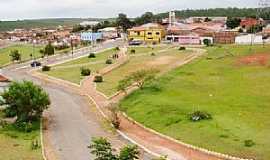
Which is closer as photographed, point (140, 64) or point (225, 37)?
point (140, 64)

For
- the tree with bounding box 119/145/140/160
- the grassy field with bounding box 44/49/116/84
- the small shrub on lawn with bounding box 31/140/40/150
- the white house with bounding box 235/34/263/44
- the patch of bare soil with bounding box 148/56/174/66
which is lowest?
the small shrub on lawn with bounding box 31/140/40/150

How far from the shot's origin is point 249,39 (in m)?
90.7

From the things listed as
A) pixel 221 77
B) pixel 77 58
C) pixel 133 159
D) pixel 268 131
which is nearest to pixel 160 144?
pixel 268 131

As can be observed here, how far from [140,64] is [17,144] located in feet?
118

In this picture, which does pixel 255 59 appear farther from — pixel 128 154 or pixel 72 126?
pixel 128 154

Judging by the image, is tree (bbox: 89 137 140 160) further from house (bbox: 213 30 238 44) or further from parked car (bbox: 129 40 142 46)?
house (bbox: 213 30 238 44)

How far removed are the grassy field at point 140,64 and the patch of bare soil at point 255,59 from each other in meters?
8.60

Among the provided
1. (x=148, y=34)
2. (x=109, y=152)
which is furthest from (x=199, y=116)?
(x=148, y=34)

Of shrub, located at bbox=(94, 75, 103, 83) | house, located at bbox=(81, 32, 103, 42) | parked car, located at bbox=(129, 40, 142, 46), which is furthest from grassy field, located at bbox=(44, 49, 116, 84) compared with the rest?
house, located at bbox=(81, 32, 103, 42)

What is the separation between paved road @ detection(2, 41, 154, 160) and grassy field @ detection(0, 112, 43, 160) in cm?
102

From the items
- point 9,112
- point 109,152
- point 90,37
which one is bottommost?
point 9,112

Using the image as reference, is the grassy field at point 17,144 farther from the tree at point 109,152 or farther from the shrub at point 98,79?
the shrub at point 98,79

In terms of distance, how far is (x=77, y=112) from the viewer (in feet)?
137

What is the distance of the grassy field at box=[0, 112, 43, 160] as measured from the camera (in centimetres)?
2886
